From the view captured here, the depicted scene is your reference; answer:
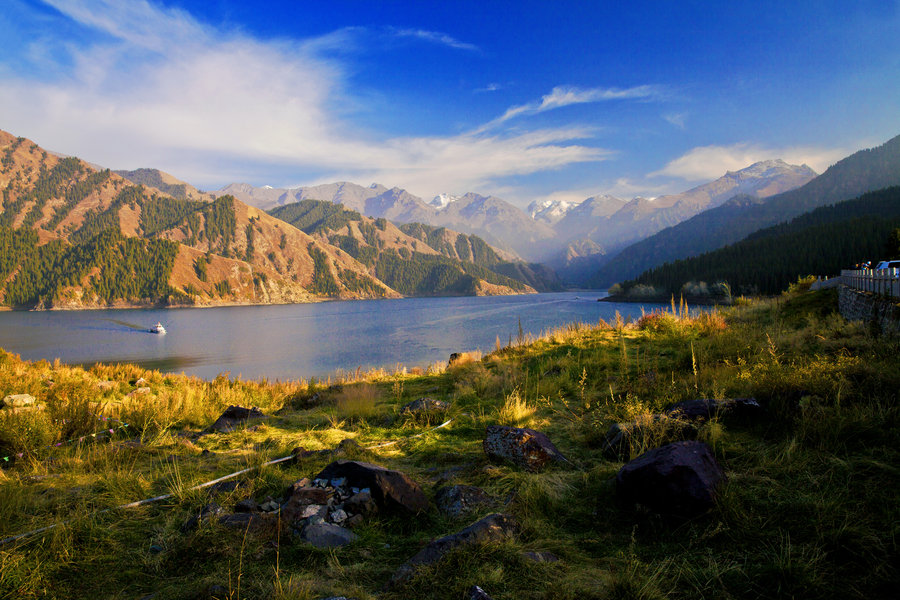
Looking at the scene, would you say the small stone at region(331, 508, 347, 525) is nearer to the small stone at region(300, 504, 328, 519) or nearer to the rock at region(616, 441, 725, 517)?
the small stone at region(300, 504, 328, 519)

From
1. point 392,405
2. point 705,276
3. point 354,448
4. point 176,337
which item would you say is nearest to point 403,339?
point 176,337

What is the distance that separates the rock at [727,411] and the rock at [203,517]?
5.19 meters

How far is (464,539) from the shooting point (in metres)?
3.07

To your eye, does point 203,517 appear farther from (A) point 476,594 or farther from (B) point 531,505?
(B) point 531,505

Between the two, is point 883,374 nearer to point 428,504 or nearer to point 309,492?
point 428,504

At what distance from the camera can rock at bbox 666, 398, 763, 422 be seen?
17.0ft

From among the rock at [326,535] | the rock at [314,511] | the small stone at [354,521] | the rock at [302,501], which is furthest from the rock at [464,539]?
the rock at [302,501]

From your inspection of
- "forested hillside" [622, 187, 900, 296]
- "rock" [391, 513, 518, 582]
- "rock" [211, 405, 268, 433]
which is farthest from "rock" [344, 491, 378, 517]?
"forested hillside" [622, 187, 900, 296]

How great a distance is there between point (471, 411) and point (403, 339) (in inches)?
1674

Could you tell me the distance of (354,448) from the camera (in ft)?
18.9

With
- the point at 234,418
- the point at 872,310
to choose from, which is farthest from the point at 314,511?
the point at 872,310

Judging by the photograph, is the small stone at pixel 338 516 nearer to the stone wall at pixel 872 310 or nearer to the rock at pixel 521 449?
the rock at pixel 521 449

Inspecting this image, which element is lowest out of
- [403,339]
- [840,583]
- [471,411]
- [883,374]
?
[403,339]

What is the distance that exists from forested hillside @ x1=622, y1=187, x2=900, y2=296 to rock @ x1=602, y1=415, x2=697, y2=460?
82.5 m
